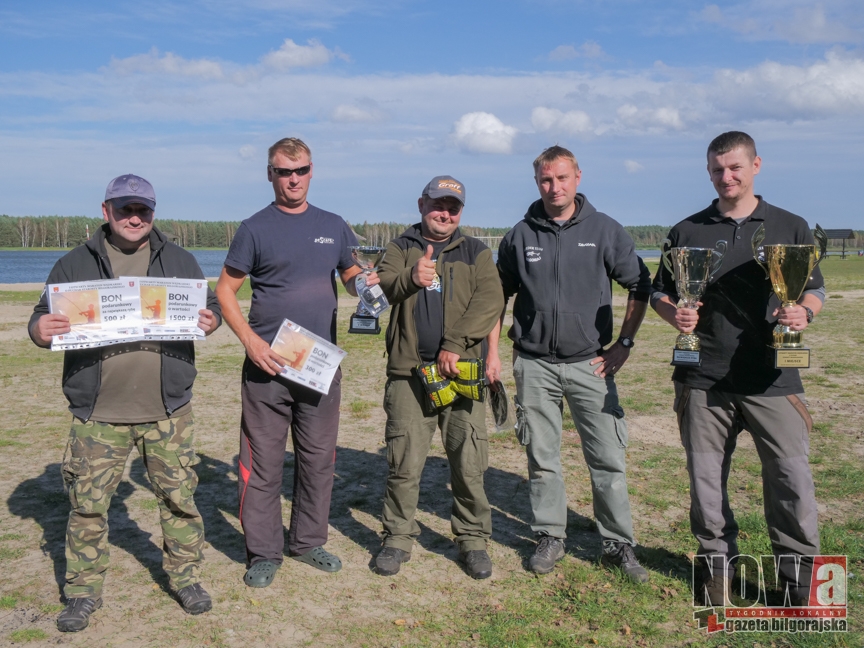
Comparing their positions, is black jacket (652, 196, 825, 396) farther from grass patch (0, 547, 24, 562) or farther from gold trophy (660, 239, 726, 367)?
grass patch (0, 547, 24, 562)

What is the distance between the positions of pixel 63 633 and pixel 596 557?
11.2ft

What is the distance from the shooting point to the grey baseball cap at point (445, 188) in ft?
15.4

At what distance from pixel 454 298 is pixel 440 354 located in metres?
0.39

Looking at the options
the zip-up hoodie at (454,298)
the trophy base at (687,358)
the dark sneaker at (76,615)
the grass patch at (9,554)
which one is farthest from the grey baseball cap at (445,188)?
the grass patch at (9,554)

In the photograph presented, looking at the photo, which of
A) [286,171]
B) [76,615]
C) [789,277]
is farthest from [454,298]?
[76,615]

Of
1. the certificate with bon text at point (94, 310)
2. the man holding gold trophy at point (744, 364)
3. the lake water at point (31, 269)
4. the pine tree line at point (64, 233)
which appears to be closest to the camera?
the certificate with bon text at point (94, 310)

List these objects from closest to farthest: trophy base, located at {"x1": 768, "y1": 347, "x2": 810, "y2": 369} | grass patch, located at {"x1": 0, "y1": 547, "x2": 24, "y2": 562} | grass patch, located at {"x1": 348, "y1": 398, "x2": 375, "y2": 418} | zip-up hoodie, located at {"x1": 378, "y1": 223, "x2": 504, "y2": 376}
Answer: trophy base, located at {"x1": 768, "y1": 347, "x2": 810, "y2": 369}
zip-up hoodie, located at {"x1": 378, "y1": 223, "x2": 504, "y2": 376}
grass patch, located at {"x1": 0, "y1": 547, "x2": 24, "y2": 562}
grass patch, located at {"x1": 348, "y1": 398, "x2": 375, "y2": 418}

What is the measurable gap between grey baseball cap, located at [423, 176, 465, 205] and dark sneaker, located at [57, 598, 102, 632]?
3.21m

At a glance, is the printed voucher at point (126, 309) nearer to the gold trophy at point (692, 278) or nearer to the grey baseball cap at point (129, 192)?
the grey baseball cap at point (129, 192)

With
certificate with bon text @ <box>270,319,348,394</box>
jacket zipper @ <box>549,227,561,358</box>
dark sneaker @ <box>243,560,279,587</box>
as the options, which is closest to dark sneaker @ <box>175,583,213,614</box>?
dark sneaker @ <box>243,560,279,587</box>

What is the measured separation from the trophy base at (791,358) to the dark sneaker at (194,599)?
11.7ft

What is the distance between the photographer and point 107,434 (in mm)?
4164

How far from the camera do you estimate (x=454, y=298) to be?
485 centimetres

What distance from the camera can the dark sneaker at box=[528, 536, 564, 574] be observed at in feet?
16.0
